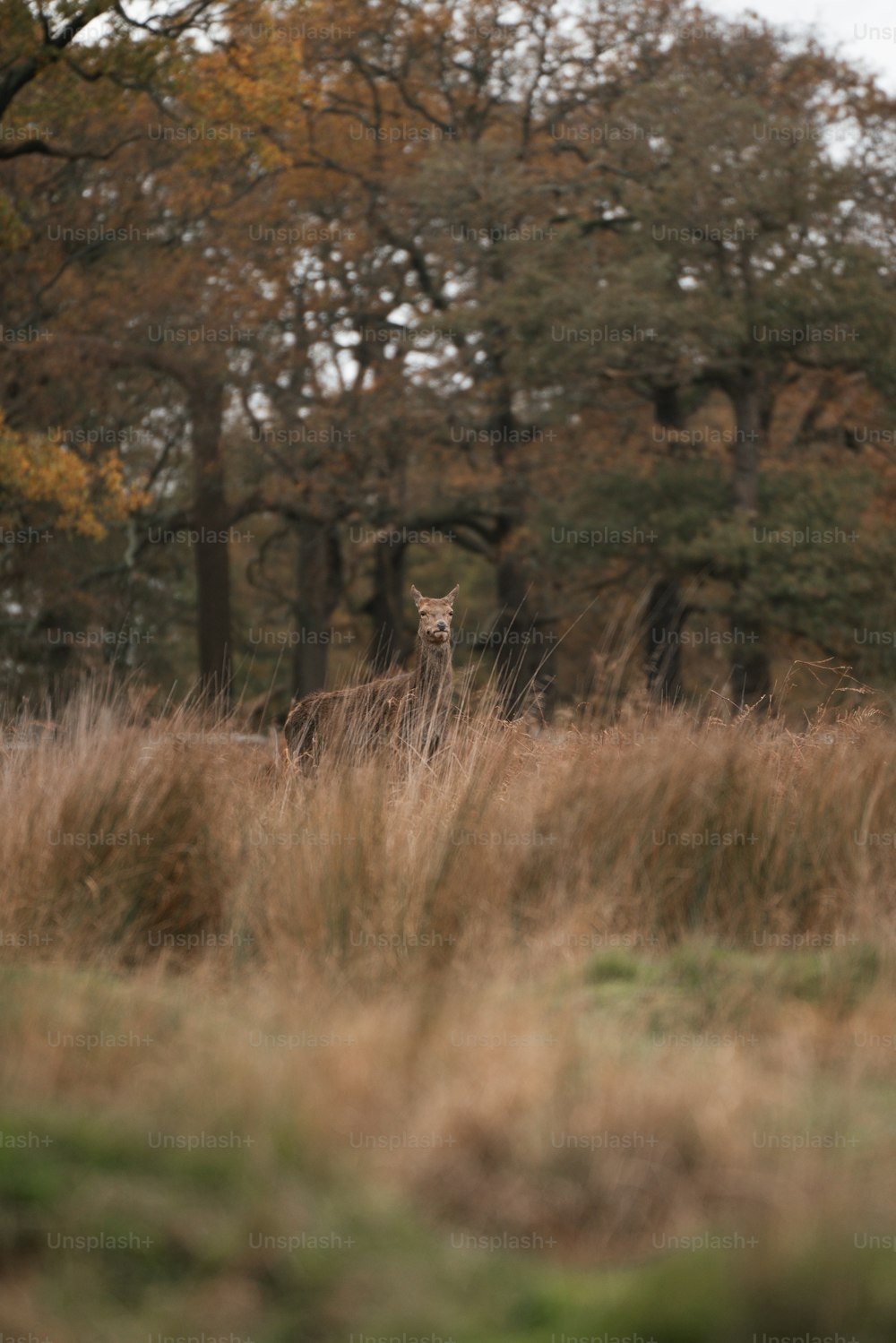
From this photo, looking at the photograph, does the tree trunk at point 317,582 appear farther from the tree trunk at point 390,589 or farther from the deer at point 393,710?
the deer at point 393,710

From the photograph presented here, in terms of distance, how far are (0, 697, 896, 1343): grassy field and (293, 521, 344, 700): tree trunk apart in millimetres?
20829

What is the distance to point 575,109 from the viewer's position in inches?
1211

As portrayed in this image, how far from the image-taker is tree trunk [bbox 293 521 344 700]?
29859 mm

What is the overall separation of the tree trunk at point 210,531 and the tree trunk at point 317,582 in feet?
4.58

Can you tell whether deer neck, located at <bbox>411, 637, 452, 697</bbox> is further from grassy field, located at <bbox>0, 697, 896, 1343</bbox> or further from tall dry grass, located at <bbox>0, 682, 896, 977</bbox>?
tall dry grass, located at <bbox>0, 682, 896, 977</bbox>

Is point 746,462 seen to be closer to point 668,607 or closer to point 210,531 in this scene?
point 668,607

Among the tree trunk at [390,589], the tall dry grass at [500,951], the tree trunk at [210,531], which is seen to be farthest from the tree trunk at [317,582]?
the tall dry grass at [500,951]

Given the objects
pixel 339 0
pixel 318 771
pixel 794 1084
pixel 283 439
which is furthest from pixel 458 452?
pixel 794 1084

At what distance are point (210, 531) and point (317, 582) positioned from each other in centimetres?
342

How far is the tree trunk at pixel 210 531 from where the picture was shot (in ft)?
94.4

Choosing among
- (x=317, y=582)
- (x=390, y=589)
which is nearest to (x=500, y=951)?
(x=390, y=589)

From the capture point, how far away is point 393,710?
412 inches

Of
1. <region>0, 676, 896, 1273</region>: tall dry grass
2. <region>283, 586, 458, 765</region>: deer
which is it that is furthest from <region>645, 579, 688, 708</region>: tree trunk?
<region>0, 676, 896, 1273</region>: tall dry grass

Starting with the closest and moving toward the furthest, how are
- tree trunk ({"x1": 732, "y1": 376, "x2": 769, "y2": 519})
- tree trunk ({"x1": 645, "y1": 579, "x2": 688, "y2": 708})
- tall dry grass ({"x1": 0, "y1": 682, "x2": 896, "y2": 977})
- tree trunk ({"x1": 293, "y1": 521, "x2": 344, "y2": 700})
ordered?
tall dry grass ({"x1": 0, "y1": 682, "x2": 896, "y2": 977}) → tree trunk ({"x1": 645, "y1": 579, "x2": 688, "y2": 708}) → tree trunk ({"x1": 732, "y1": 376, "x2": 769, "y2": 519}) → tree trunk ({"x1": 293, "y1": 521, "x2": 344, "y2": 700})
